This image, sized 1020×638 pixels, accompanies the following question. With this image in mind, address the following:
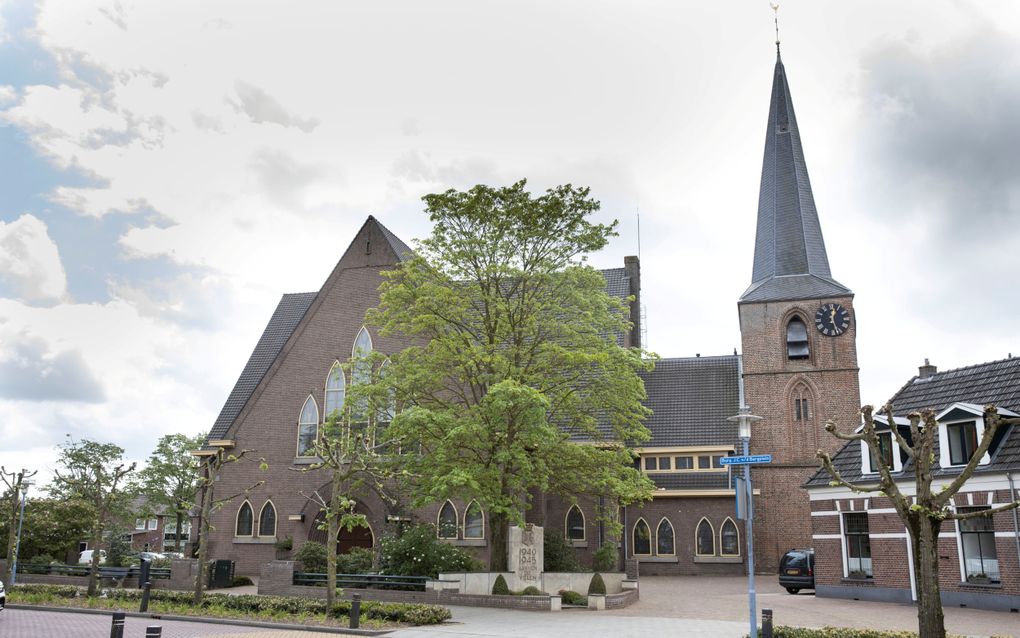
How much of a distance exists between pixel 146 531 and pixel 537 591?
240ft

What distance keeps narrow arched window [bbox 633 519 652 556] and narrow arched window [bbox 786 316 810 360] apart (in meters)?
10.9

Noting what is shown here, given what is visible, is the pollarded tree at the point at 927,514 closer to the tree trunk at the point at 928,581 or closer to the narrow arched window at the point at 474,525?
the tree trunk at the point at 928,581

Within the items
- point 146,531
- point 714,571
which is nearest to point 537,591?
point 714,571

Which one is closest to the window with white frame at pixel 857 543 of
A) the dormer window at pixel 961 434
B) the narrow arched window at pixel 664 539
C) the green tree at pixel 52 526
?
the dormer window at pixel 961 434

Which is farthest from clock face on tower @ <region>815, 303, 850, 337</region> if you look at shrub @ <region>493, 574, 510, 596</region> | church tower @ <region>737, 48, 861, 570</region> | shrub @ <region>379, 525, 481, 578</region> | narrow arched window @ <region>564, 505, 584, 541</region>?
shrub @ <region>493, 574, 510, 596</region>

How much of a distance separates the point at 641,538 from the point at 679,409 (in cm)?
678

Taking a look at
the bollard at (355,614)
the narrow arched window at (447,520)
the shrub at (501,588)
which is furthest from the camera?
the narrow arched window at (447,520)

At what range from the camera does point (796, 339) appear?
40.5 m

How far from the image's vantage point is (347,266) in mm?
36312

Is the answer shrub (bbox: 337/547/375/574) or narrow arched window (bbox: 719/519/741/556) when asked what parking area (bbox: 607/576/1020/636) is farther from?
shrub (bbox: 337/547/375/574)

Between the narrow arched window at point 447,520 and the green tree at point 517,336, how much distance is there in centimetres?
568

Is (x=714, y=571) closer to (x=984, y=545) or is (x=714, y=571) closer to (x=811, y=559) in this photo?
(x=811, y=559)

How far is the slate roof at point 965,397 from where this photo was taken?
22203 mm

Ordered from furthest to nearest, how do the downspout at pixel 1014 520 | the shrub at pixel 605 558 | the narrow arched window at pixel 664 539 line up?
the narrow arched window at pixel 664 539
the shrub at pixel 605 558
the downspout at pixel 1014 520
